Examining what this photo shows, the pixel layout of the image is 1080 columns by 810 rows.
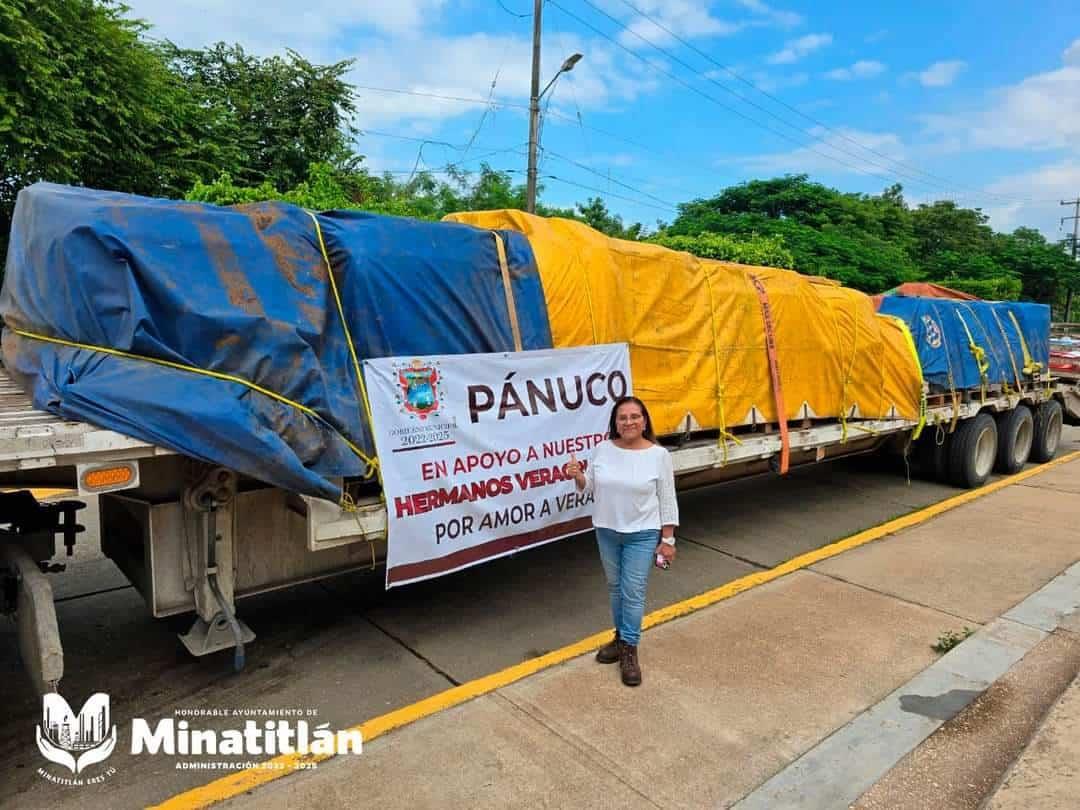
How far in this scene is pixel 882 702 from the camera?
3.74 m

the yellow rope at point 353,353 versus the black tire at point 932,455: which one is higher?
the yellow rope at point 353,353

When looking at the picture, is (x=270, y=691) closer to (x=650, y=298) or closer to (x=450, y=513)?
(x=450, y=513)

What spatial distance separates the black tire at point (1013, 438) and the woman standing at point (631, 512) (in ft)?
25.9

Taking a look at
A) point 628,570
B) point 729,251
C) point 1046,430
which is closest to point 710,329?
point 628,570

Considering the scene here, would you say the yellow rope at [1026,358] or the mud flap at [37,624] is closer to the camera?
the mud flap at [37,624]

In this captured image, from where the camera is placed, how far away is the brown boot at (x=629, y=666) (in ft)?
12.5

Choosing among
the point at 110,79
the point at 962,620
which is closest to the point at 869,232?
the point at 110,79

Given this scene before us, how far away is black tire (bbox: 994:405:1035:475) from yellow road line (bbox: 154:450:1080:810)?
12.7ft

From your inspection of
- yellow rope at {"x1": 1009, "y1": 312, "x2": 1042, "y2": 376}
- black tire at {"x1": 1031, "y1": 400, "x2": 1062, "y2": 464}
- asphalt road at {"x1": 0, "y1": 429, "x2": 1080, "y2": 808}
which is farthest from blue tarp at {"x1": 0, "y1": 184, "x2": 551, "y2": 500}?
black tire at {"x1": 1031, "y1": 400, "x2": 1062, "y2": 464}

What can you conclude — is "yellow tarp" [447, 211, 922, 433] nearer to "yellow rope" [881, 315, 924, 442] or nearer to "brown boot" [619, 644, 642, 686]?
"yellow rope" [881, 315, 924, 442]

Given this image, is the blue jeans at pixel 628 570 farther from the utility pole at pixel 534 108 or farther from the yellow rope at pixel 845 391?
the utility pole at pixel 534 108

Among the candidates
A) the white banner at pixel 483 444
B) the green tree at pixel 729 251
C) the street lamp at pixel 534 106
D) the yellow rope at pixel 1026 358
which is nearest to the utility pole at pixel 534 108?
the street lamp at pixel 534 106

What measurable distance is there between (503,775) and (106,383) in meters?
2.26

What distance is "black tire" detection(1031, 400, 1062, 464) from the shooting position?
1064cm
